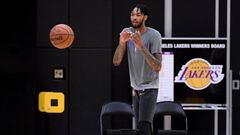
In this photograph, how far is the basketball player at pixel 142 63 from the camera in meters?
4.43

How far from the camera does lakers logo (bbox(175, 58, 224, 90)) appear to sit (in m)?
6.84

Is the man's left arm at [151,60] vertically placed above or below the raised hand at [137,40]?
below

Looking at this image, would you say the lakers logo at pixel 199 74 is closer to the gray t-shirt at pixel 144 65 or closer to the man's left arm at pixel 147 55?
the gray t-shirt at pixel 144 65

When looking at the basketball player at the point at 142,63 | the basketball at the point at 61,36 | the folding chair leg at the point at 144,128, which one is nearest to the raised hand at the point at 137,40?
the basketball player at the point at 142,63

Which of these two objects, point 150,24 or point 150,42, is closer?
point 150,42

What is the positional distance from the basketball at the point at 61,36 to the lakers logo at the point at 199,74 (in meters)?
1.63

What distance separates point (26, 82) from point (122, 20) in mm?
1682

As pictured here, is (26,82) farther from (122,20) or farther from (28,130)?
(122,20)

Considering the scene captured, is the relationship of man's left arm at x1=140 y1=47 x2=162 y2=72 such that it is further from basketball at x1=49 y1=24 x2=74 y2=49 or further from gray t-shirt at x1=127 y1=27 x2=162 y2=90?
basketball at x1=49 y1=24 x2=74 y2=49

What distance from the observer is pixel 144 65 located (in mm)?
4531

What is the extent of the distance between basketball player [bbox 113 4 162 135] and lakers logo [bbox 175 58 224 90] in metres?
2.28

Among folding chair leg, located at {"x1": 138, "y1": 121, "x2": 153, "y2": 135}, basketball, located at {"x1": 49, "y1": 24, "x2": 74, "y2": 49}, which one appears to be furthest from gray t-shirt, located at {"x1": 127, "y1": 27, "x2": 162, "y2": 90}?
basketball, located at {"x1": 49, "y1": 24, "x2": 74, "y2": 49}

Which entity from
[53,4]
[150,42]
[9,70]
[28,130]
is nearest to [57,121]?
[28,130]

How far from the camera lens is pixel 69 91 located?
23.4ft
